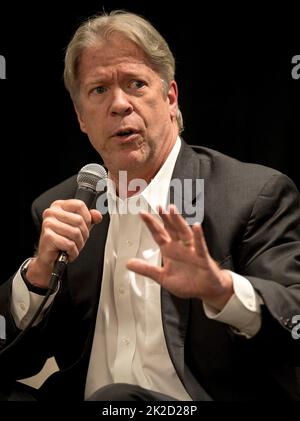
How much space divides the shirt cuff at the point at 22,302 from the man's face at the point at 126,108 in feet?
1.38

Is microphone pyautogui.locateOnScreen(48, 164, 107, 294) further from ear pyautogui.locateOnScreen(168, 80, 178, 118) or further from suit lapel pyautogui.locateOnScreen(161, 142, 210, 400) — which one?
ear pyautogui.locateOnScreen(168, 80, 178, 118)

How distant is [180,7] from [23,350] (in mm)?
1360

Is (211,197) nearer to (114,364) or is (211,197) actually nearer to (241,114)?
(114,364)

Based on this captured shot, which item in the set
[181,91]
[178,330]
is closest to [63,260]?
[178,330]

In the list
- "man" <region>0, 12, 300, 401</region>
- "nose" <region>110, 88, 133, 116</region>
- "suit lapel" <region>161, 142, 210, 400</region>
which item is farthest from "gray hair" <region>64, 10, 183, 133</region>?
"suit lapel" <region>161, 142, 210, 400</region>

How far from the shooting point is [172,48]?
8.36ft

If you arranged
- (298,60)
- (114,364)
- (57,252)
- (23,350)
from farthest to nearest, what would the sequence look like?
(298,60) < (23,350) < (114,364) < (57,252)

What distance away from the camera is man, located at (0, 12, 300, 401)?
1.48 m

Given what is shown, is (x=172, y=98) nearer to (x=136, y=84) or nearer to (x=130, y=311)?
(x=136, y=84)

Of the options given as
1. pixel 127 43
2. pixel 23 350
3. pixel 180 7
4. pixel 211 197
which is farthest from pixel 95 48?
pixel 23 350

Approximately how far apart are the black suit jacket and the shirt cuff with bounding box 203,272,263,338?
2 cm

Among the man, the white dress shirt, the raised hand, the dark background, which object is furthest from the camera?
the dark background

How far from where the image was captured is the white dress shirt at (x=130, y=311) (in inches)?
68.0

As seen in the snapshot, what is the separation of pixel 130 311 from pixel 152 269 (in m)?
0.44
